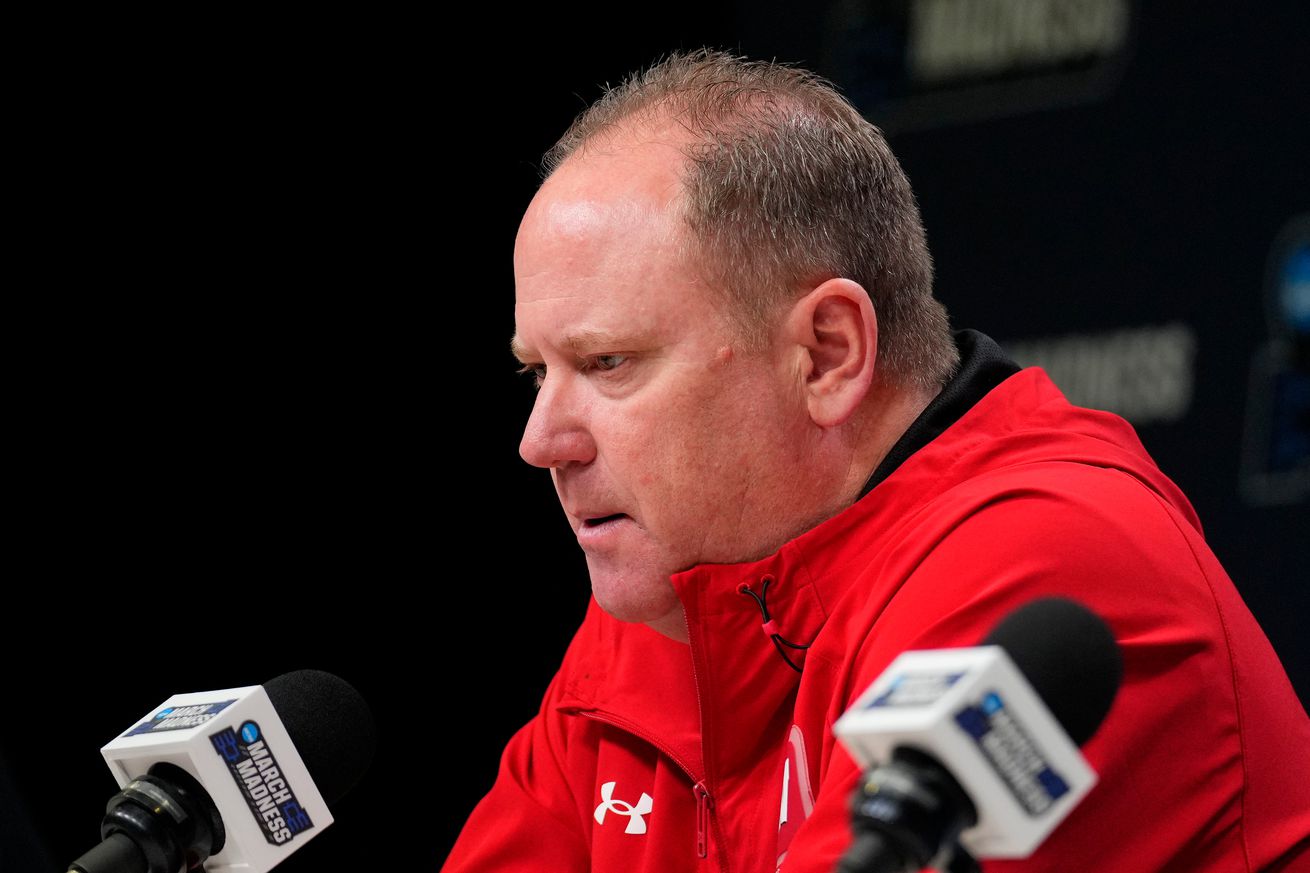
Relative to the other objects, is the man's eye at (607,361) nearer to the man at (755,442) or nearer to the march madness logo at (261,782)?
the man at (755,442)

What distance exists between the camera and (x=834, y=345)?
1504 millimetres

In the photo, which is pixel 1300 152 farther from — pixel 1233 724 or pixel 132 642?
pixel 132 642

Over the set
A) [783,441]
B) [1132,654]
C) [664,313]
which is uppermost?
[664,313]

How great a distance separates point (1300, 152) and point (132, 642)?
2.02 m

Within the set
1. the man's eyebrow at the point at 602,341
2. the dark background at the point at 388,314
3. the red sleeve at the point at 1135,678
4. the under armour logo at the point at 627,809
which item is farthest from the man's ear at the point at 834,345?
the dark background at the point at 388,314

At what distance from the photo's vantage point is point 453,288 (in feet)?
10.00

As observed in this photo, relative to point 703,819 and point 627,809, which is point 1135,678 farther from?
point 627,809

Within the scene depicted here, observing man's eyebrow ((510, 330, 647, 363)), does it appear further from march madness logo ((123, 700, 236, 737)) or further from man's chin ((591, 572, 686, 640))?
march madness logo ((123, 700, 236, 737))

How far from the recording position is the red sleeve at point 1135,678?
1.09 m

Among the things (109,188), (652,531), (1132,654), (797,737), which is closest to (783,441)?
(652,531)

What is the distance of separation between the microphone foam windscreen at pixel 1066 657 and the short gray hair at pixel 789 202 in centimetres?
70

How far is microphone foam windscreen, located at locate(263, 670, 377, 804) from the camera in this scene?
4.50 feet

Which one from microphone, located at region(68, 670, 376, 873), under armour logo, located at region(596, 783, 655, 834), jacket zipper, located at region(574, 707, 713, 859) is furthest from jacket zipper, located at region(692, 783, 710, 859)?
microphone, located at region(68, 670, 376, 873)

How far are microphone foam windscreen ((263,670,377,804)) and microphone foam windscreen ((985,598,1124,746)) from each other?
0.73m
